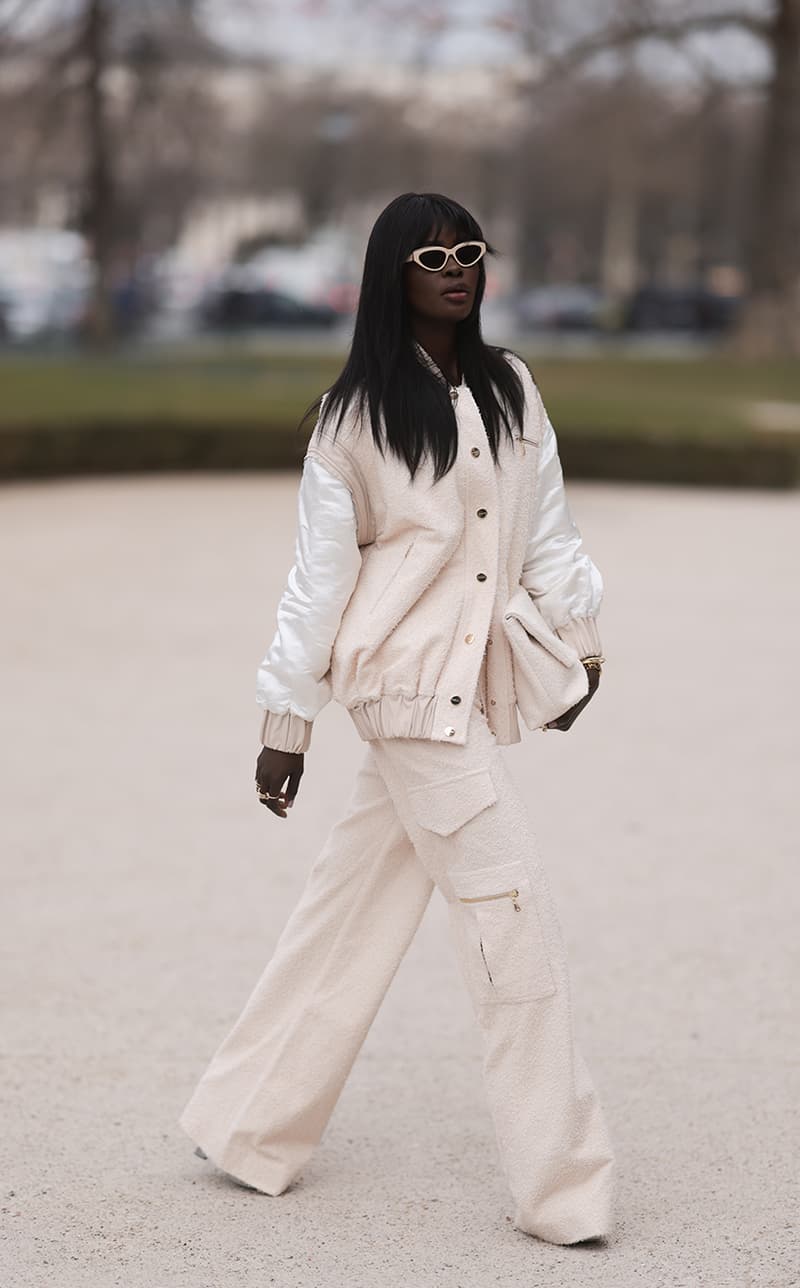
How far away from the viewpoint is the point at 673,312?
45938mm

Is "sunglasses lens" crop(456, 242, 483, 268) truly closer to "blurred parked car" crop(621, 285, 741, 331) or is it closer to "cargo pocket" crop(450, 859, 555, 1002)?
"cargo pocket" crop(450, 859, 555, 1002)

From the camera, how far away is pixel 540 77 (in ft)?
91.6

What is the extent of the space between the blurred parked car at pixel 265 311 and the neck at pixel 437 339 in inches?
1487

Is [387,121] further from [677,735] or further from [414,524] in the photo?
[414,524]

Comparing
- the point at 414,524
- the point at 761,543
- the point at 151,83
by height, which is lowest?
the point at 761,543

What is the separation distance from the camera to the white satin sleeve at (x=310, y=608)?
325cm

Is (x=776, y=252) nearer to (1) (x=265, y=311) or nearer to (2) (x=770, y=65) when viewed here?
(2) (x=770, y=65)

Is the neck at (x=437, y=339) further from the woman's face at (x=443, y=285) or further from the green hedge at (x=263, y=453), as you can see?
the green hedge at (x=263, y=453)

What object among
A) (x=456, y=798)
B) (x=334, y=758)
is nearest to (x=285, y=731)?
(x=456, y=798)

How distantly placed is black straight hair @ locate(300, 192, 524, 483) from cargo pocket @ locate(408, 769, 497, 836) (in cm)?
48

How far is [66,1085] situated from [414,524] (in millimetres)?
1582

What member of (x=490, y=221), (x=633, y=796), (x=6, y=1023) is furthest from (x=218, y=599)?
(x=490, y=221)

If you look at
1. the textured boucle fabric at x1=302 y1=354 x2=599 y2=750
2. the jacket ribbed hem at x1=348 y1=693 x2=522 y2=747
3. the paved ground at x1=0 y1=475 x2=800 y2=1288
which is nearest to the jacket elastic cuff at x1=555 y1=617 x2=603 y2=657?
the textured boucle fabric at x1=302 y1=354 x2=599 y2=750

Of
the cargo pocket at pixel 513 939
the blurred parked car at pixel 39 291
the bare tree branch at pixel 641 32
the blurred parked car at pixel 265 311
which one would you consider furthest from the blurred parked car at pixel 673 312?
the cargo pocket at pixel 513 939
